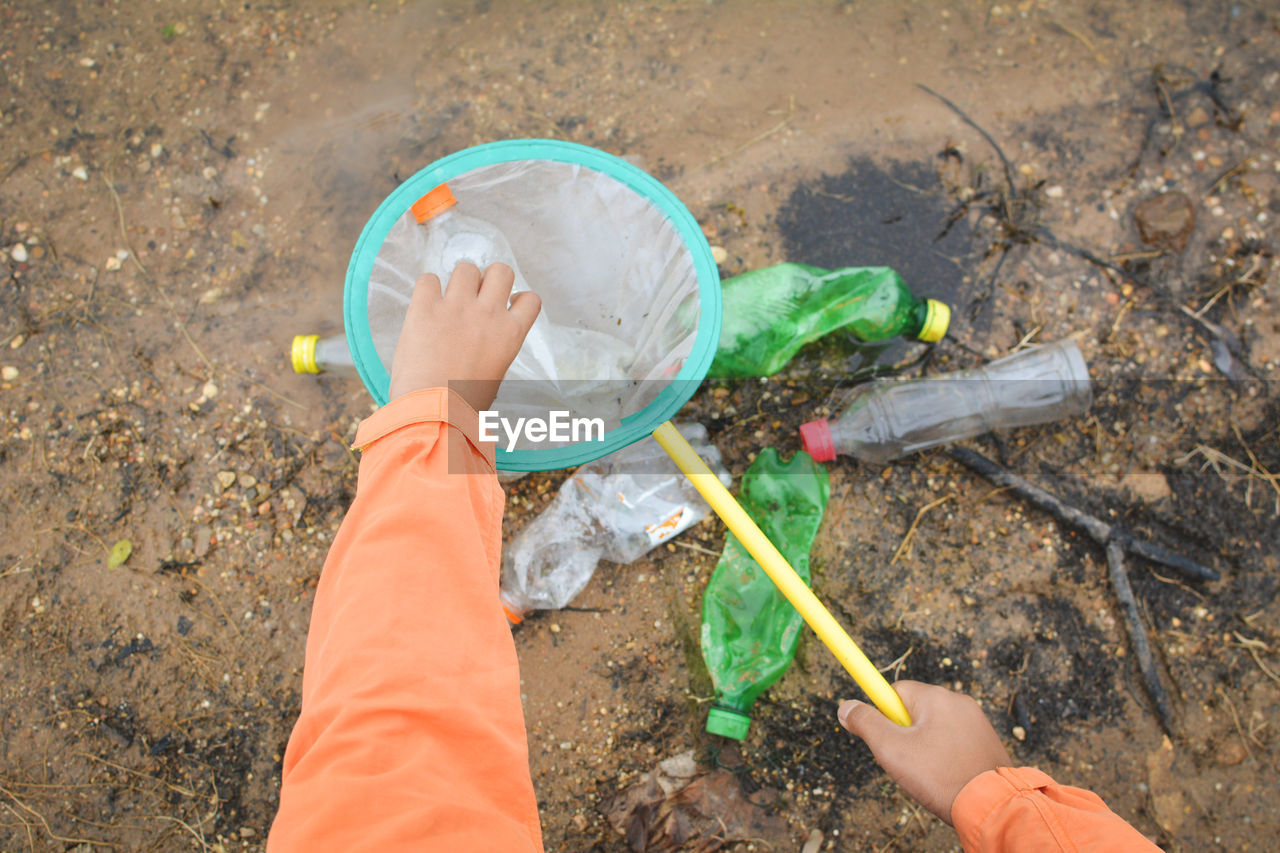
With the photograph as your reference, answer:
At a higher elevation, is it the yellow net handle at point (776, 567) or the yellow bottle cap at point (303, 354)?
the yellow bottle cap at point (303, 354)

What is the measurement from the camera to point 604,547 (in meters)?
1.82

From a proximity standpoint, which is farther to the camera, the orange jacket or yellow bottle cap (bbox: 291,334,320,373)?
yellow bottle cap (bbox: 291,334,320,373)

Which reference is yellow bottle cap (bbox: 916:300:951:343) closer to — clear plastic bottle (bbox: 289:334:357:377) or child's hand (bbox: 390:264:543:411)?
child's hand (bbox: 390:264:543:411)

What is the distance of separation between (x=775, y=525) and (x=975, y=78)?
58.9 inches

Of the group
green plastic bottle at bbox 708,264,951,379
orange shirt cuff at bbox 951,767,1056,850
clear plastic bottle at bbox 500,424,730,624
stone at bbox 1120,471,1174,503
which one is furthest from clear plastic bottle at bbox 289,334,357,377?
stone at bbox 1120,471,1174,503

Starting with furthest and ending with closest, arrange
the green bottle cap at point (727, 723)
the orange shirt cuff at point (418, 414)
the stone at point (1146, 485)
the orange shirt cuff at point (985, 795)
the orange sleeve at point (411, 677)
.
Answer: the stone at point (1146, 485) → the green bottle cap at point (727, 723) → the orange shirt cuff at point (985, 795) → the orange shirt cuff at point (418, 414) → the orange sleeve at point (411, 677)

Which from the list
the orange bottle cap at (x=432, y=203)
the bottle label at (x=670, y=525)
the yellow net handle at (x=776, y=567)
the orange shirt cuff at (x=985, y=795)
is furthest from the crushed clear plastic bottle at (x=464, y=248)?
the orange shirt cuff at (x=985, y=795)

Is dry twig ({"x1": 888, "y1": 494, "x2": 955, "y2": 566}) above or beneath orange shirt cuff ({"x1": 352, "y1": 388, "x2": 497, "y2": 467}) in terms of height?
beneath

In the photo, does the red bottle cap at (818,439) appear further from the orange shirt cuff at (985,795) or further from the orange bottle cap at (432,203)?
the orange bottle cap at (432,203)

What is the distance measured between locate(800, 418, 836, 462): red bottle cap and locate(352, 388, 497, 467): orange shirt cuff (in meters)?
1.01

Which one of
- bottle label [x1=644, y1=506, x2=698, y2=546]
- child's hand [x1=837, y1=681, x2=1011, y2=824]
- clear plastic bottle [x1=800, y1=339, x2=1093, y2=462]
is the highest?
clear plastic bottle [x1=800, y1=339, x2=1093, y2=462]

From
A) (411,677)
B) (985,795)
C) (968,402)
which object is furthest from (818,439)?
(411,677)

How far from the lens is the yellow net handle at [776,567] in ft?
4.61

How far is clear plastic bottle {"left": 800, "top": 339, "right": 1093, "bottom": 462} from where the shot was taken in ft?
6.10
